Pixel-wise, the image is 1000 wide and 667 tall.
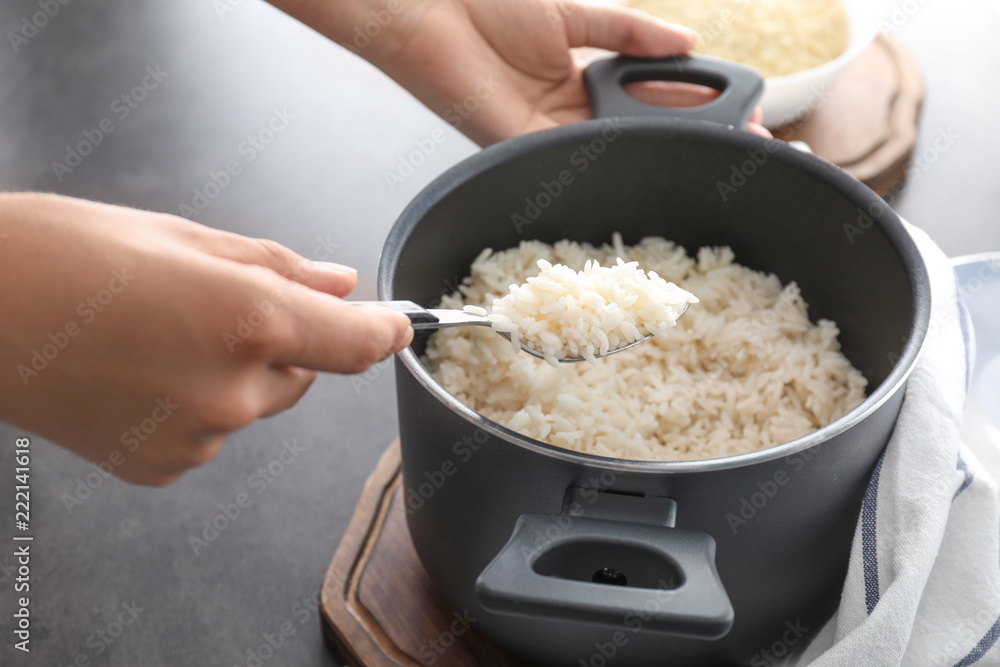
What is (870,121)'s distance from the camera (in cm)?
177

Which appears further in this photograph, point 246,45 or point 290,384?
point 246,45

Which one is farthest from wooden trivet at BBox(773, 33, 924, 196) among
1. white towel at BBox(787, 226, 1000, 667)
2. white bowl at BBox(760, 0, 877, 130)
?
white towel at BBox(787, 226, 1000, 667)

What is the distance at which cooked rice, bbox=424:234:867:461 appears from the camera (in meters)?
1.14

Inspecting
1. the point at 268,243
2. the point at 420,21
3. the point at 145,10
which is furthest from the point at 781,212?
the point at 145,10

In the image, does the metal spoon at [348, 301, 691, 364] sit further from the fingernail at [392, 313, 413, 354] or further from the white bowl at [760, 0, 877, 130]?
the white bowl at [760, 0, 877, 130]

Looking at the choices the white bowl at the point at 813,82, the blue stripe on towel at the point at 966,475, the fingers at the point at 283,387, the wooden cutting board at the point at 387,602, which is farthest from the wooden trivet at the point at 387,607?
the white bowl at the point at 813,82

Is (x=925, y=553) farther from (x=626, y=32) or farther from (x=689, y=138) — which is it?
(x=626, y=32)

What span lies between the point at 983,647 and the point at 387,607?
2.41ft

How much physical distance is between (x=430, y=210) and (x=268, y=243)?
35 centimetres

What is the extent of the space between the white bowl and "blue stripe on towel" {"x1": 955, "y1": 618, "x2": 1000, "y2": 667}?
965mm

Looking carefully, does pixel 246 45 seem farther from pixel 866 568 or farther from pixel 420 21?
pixel 866 568

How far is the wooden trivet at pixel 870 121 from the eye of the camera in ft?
5.62

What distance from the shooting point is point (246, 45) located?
7.35 ft

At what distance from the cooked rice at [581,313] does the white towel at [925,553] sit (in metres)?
0.31
